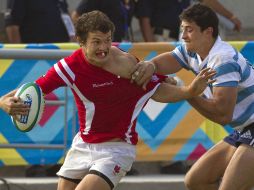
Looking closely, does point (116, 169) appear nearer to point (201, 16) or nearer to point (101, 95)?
point (101, 95)

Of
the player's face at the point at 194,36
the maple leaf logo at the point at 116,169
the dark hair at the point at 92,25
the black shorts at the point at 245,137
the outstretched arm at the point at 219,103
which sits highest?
the dark hair at the point at 92,25

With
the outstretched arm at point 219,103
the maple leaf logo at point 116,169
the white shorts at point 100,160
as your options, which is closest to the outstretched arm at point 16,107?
the white shorts at point 100,160

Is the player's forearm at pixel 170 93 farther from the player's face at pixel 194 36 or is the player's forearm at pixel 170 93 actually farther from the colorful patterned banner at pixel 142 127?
the colorful patterned banner at pixel 142 127

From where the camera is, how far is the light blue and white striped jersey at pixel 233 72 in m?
6.37

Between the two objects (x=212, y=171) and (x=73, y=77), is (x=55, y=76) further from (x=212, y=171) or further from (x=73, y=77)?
(x=212, y=171)

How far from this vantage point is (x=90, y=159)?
20.5ft

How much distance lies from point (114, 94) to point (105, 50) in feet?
0.99

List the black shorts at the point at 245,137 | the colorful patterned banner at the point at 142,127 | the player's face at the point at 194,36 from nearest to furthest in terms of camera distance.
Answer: the player's face at the point at 194,36, the black shorts at the point at 245,137, the colorful patterned banner at the point at 142,127

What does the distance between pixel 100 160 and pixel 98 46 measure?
0.72 m

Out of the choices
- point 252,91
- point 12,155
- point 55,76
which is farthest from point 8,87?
point 252,91

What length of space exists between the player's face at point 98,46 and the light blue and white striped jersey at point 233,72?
2.42 ft

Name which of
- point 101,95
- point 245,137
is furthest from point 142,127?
point 101,95

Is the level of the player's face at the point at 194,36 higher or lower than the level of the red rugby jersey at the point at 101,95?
higher

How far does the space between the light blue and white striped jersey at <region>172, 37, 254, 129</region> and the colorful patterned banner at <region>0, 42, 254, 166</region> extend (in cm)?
132
